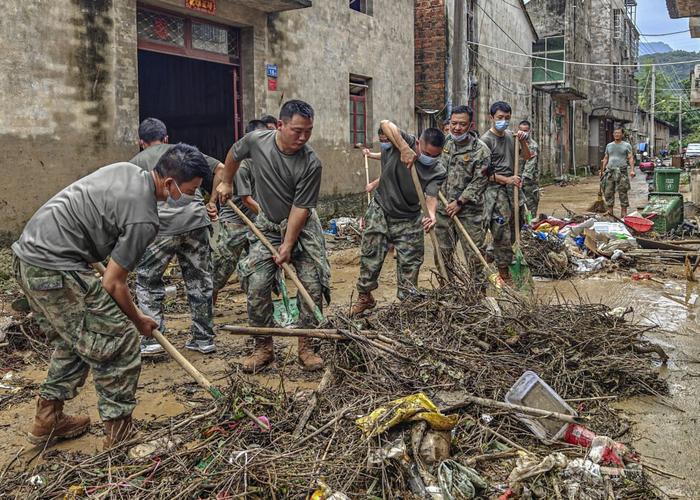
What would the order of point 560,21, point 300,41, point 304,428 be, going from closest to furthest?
point 304,428
point 300,41
point 560,21

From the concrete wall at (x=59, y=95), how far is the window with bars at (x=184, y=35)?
56cm

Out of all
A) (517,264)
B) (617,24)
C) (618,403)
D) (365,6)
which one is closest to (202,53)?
(365,6)

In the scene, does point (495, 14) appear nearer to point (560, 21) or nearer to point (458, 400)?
point (560, 21)

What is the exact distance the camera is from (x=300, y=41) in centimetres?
1059

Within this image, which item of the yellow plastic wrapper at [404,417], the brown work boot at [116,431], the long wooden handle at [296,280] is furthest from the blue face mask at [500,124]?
the brown work boot at [116,431]

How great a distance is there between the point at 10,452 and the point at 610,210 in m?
11.3

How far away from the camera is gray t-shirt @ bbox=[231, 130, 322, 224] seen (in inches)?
163

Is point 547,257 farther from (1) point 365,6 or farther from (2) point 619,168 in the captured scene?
(1) point 365,6

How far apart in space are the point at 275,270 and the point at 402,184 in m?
1.49

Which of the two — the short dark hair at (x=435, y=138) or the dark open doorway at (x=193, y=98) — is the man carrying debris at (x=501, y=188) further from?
the dark open doorway at (x=193, y=98)

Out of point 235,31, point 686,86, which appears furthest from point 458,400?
point 686,86

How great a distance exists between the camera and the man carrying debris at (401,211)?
16.9ft

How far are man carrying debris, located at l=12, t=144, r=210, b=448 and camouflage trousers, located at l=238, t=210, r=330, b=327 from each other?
4.25ft

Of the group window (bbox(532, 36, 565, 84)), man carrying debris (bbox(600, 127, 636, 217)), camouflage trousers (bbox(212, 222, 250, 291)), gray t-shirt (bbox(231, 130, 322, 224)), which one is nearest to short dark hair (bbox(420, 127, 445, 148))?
gray t-shirt (bbox(231, 130, 322, 224))
